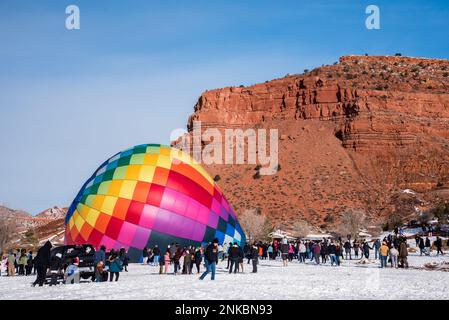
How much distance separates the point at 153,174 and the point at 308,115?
8265 centimetres

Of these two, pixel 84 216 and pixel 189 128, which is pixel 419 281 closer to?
pixel 84 216

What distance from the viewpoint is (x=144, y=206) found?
26.4 meters

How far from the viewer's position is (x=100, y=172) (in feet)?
93.0

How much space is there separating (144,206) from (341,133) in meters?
77.5

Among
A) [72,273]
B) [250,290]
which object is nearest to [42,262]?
[72,273]

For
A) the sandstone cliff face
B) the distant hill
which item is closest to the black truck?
the distant hill

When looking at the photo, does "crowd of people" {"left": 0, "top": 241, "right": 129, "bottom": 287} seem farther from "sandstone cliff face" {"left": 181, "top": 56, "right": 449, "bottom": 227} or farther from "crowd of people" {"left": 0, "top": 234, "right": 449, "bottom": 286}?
"sandstone cliff face" {"left": 181, "top": 56, "right": 449, "bottom": 227}

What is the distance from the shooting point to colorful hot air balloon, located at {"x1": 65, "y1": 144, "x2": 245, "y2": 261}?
2620 cm

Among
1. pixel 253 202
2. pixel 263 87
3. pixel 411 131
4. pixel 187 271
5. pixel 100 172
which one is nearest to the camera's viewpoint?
pixel 187 271

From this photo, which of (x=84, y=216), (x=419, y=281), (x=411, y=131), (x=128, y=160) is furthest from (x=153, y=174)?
(x=411, y=131)

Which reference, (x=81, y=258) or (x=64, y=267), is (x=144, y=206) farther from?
(x=64, y=267)

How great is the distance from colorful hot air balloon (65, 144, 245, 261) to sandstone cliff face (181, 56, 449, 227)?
52134 mm

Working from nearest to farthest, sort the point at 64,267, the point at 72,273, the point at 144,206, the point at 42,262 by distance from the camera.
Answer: the point at 42,262, the point at 72,273, the point at 64,267, the point at 144,206

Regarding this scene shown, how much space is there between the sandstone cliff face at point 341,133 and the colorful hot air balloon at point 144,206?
52134 mm
